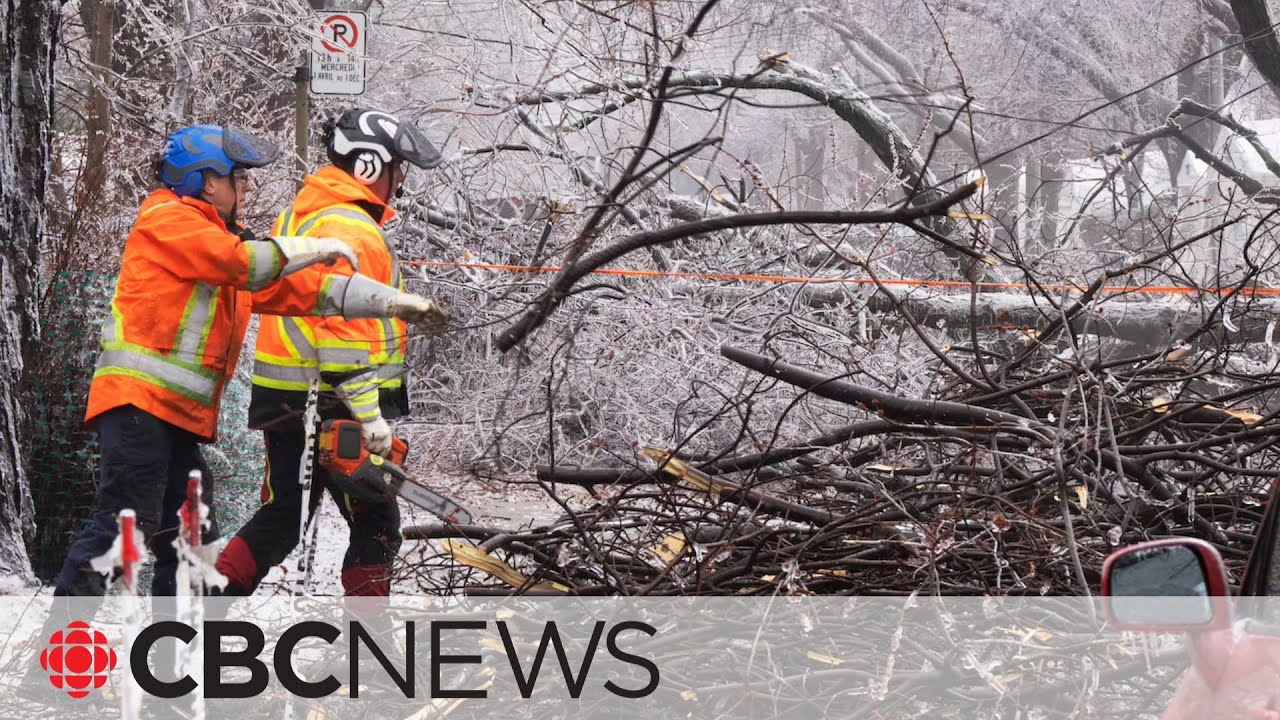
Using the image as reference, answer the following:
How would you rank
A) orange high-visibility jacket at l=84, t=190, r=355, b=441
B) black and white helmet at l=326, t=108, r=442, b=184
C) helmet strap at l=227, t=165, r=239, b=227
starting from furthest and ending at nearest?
black and white helmet at l=326, t=108, r=442, b=184
helmet strap at l=227, t=165, r=239, b=227
orange high-visibility jacket at l=84, t=190, r=355, b=441

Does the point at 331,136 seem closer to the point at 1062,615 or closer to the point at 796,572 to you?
the point at 796,572

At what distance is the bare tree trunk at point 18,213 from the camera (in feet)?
14.4

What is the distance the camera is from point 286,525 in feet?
13.9

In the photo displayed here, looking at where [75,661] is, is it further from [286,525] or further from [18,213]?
[18,213]

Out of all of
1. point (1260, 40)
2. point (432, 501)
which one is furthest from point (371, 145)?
point (1260, 40)

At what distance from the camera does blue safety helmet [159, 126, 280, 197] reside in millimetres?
3949

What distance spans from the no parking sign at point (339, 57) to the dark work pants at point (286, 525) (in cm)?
336

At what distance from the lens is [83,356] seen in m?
5.25

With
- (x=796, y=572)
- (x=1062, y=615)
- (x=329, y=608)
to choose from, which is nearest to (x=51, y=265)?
(x=329, y=608)

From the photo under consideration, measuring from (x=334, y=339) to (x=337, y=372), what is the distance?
4.4 inches

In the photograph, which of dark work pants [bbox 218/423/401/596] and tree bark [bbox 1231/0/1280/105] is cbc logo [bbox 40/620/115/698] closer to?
dark work pants [bbox 218/423/401/596]

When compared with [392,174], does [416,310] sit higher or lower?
lower

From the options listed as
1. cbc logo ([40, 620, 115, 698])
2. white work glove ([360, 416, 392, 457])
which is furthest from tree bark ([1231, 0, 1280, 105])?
cbc logo ([40, 620, 115, 698])

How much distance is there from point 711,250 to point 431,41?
10.8 ft
